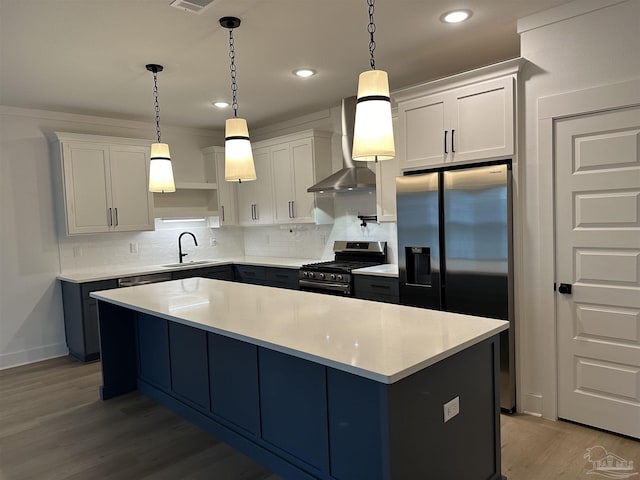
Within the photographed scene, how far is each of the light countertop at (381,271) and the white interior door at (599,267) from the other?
1.36 metres

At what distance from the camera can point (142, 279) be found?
4855mm

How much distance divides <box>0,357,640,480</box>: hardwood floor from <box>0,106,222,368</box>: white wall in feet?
3.78

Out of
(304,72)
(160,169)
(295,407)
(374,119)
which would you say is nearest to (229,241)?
(304,72)

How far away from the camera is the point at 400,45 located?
3.30m

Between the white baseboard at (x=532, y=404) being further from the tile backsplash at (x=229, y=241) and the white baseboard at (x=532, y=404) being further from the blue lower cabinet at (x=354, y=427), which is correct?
the tile backsplash at (x=229, y=241)

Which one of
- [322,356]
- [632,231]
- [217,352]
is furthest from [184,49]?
[632,231]

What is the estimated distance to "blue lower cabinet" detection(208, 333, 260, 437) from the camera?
2.54 meters

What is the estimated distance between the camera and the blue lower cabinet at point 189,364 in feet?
9.70

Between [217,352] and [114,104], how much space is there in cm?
313

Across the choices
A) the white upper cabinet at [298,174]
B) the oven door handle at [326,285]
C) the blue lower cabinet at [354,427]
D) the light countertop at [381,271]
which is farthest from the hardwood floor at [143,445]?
the white upper cabinet at [298,174]

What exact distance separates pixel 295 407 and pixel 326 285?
2.24m

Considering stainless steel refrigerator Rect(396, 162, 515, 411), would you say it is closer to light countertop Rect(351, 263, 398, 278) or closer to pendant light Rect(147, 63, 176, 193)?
light countertop Rect(351, 263, 398, 278)

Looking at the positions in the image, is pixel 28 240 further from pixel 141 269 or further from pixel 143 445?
pixel 143 445

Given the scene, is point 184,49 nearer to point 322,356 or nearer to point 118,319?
point 118,319
